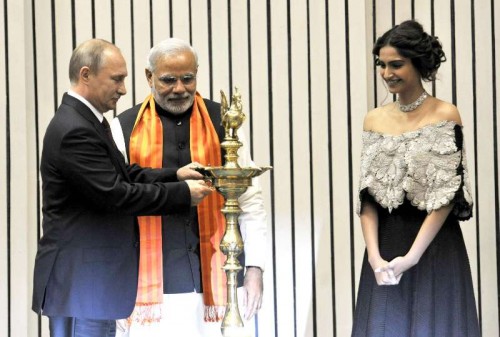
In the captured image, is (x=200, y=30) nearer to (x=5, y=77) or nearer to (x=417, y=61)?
(x=5, y=77)

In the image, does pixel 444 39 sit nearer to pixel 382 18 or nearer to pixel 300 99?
pixel 382 18

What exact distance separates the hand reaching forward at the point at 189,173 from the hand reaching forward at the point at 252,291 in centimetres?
42

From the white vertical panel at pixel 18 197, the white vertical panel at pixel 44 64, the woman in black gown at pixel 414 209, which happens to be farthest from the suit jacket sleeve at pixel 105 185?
the white vertical panel at pixel 44 64

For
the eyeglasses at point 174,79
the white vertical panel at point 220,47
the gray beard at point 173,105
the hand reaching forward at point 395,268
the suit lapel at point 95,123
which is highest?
the white vertical panel at point 220,47

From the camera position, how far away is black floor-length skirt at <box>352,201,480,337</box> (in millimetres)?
3838

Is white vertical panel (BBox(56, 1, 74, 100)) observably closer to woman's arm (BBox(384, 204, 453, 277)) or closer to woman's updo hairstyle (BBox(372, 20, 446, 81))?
woman's updo hairstyle (BBox(372, 20, 446, 81))

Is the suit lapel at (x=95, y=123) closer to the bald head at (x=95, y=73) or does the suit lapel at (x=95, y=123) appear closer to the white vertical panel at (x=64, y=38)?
the bald head at (x=95, y=73)

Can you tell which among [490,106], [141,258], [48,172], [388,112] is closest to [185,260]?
[141,258]

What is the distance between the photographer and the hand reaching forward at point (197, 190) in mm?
3715

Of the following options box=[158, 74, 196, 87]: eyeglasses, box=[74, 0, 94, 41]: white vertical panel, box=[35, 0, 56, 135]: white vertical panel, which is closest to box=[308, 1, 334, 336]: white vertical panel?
box=[74, 0, 94, 41]: white vertical panel

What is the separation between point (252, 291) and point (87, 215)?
70 cm

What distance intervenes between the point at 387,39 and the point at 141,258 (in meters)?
1.26

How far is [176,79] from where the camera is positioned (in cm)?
396

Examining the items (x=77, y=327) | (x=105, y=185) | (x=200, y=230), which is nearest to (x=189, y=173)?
(x=200, y=230)
